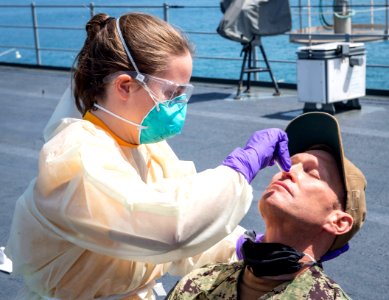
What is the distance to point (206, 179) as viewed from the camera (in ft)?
5.78

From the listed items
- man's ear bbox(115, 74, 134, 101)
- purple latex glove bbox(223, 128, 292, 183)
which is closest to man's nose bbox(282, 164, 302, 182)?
purple latex glove bbox(223, 128, 292, 183)

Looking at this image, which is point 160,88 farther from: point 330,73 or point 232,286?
point 330,73

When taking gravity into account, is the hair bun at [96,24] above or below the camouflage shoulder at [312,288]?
above

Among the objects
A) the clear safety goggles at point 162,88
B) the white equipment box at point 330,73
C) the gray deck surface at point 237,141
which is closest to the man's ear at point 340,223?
the clear safety goggles at point 162,88

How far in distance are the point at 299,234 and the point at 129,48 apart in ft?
2.29

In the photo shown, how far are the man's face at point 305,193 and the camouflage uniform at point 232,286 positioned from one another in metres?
0.15

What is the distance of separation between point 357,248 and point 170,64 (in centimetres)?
277

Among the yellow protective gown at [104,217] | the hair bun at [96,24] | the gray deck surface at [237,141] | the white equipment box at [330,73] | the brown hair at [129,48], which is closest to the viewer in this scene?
the yellow protective gown at [104,217]

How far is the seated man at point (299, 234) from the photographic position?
1989 mm

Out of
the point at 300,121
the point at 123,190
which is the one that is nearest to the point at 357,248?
the point at 300,121

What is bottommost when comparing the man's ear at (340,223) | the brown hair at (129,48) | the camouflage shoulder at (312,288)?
the camouflage shoulder at (312,288)

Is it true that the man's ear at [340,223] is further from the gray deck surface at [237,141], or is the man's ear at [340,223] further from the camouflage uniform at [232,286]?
the gray deck surface at [237,141]

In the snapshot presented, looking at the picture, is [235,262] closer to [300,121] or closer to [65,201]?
[300,121]

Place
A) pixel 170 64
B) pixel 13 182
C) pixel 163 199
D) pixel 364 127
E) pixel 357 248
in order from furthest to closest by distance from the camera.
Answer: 1. pixel 364 127
2. pixel 13 182
3. pixel 357 248
4. pixel 170 64
5. pixel 163 199
